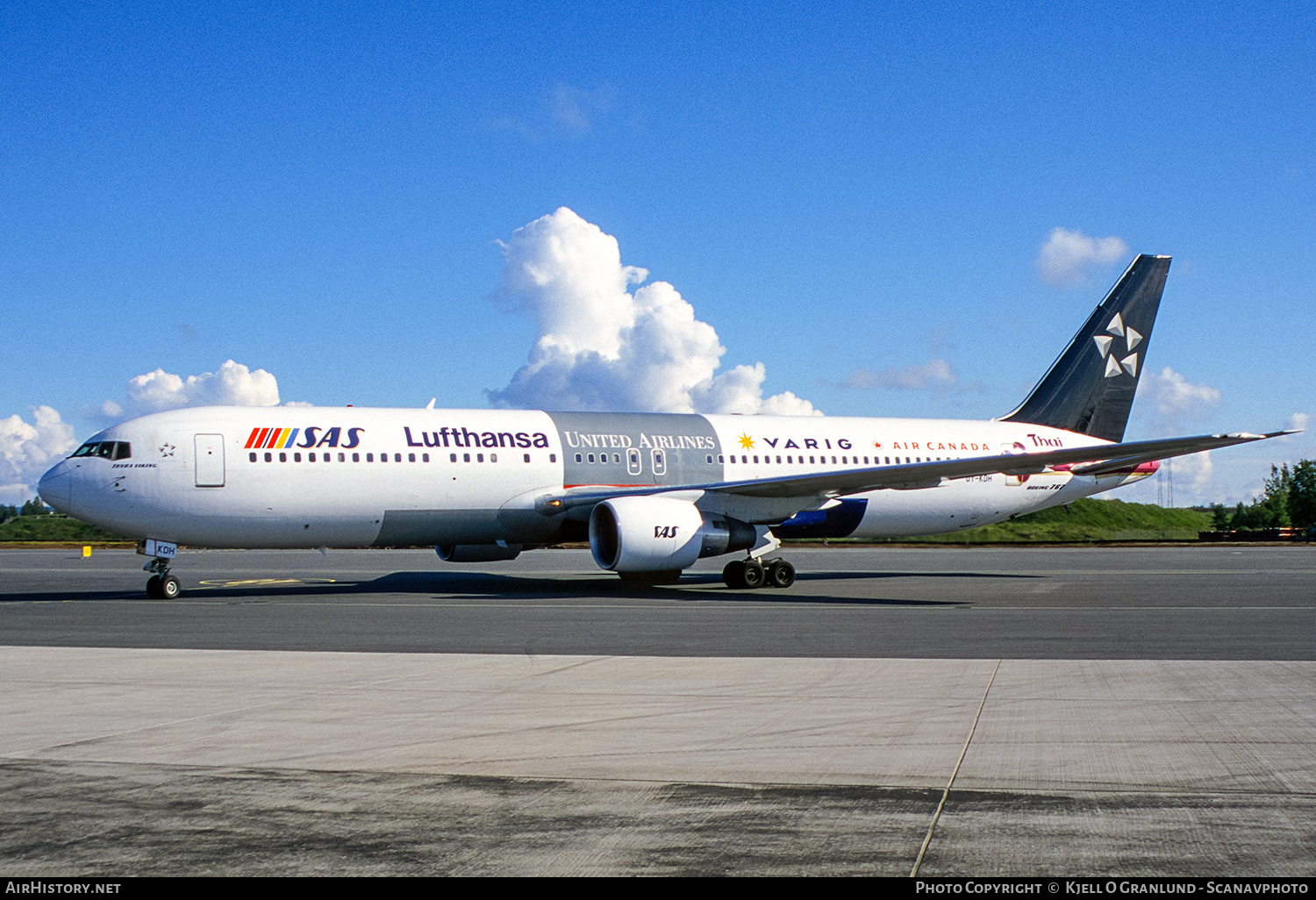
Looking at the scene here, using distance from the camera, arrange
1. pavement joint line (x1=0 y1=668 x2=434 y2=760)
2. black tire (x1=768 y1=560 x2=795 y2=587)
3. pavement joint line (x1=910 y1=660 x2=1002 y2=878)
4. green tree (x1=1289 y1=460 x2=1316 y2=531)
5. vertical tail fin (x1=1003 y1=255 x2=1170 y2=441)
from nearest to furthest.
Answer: pavement joint line (x1=910 y1=660 x2=1002 y2=878) → pavement joint line (x1=0 y1=668 x2=434 y2=760) → black tire (x1=768 y1=560 x2=795 y2=587) → vertical tail fin (x1=1003 y1=255 x2=1170 y2=441) → green tree (x1=1289 y1=460 x2=1316 y2=531)

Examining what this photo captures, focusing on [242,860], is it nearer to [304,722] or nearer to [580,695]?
[304,722]

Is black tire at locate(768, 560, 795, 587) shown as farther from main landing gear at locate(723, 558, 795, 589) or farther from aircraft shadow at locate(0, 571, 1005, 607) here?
aircraft shadow at locate(0, 571, 1005, 607)

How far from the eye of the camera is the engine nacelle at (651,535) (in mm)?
21625

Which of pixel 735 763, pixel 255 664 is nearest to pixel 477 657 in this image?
pixel 255 664

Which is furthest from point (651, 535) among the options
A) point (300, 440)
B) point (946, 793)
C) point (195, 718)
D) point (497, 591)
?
point (946, 793)

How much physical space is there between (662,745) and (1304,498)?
10565 centimetres

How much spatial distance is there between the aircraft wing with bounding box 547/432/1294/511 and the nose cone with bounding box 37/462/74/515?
9.38 m

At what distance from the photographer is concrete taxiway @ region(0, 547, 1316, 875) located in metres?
4.79

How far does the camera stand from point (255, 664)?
36.5 ft

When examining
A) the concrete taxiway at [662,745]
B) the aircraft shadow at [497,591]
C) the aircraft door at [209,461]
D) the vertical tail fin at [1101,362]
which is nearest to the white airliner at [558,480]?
the aircraft door at [209,461]

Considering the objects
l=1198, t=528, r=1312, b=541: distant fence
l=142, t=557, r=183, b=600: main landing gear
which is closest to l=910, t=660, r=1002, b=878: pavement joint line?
l=142, t=557, r=183, b=600: main landing gear

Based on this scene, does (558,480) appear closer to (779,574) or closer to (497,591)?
(497,591)

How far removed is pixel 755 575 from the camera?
24.2 meters

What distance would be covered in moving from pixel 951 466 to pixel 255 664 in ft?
49.9
